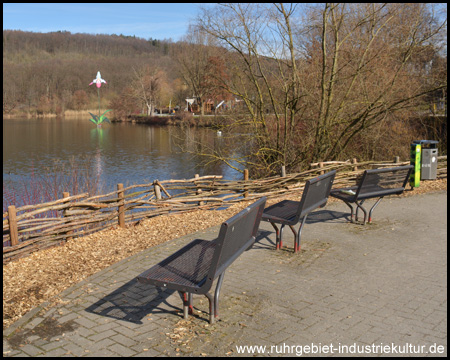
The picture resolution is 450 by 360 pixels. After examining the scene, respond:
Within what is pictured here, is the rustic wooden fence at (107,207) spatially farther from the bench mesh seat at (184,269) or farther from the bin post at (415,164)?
the bench mesh seat at (184,269)

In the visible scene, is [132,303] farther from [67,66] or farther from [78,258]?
[67,66]

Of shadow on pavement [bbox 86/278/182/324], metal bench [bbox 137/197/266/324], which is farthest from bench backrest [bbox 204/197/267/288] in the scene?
shadow on pavement [bbox 86/278/182/324]

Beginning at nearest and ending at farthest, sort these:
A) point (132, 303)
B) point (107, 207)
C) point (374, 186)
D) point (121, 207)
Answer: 1. point (132, 303)
2. point (107, 207)
3. point (121, 207)
4. point (374, 186)

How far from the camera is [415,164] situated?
11.3 metres

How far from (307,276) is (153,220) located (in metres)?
3.57

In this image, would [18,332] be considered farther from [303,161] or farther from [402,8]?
[402,8]

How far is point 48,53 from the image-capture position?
127188 mm

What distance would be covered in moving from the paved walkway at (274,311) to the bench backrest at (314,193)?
0.54 meters

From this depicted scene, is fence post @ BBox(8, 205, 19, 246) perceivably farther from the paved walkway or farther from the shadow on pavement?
the shadow on pavement

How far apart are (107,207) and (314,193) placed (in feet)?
10.2

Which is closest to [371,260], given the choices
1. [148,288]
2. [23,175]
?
[148,288]

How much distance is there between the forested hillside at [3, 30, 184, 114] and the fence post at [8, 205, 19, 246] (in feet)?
155

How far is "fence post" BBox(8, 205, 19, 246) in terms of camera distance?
594 centimetres

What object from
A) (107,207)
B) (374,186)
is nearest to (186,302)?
(107,207)
